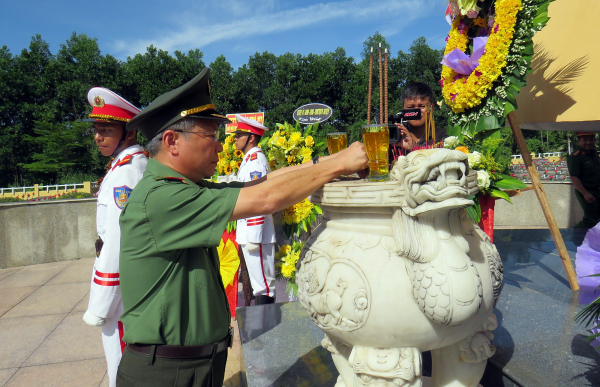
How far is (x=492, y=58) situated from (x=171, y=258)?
250 centimetres

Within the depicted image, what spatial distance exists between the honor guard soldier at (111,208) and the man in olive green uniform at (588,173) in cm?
612

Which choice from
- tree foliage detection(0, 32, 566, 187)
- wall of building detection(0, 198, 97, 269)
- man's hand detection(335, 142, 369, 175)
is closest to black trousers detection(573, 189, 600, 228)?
man's hand detection(335, 142, 369, 175)

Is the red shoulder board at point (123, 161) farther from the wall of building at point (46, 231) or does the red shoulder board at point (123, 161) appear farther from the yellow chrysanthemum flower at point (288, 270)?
the wall of building at point (46, 231)

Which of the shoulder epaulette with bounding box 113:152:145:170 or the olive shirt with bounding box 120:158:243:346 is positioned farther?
the shoulder epaulette with bounding box 113:152:145:170

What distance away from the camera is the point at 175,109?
169cm

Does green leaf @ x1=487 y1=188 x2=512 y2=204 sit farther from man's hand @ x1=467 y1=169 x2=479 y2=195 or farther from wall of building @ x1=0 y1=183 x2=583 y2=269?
wall of building @ x1=0 y1=183 x2=583 y2=269

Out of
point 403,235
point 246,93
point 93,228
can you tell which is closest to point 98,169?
point 246,93

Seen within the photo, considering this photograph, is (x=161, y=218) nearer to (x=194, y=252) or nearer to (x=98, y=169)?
(x=194, y=252)

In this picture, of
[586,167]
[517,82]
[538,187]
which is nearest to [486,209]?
[538,187]

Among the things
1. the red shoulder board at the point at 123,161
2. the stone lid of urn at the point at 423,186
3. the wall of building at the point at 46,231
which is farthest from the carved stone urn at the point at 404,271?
the wall of building at the point at 46,231

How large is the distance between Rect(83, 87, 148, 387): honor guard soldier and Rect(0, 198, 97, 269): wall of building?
238 inches

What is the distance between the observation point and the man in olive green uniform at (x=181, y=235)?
1.48 metres

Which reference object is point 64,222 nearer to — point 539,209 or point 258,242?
point 258,242

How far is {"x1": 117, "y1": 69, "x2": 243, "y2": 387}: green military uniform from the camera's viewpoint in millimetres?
1476
